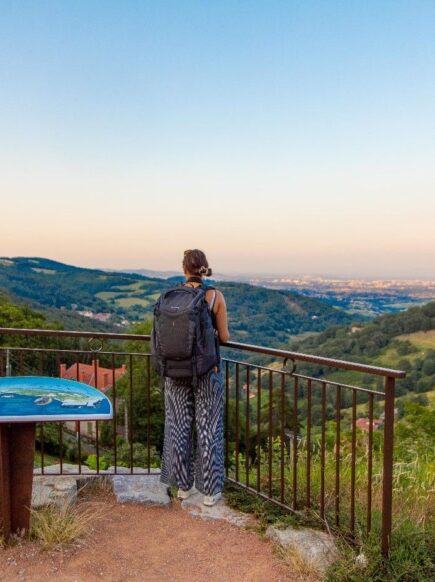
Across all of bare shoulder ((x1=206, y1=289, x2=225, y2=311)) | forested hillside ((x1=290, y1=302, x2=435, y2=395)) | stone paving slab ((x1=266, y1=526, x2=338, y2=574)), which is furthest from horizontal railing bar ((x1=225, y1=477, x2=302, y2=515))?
forested hillside ((x1=290, y1=302, x2=435, y2=395))

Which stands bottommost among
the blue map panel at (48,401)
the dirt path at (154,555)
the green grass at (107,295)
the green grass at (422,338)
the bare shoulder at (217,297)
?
the green grass at (422,338)

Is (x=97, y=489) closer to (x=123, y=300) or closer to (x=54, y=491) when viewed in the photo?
(x=54, y=491)

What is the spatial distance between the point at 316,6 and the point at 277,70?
2816mm

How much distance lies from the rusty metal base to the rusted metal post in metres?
1.85

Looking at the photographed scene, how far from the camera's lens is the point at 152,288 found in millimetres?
63219

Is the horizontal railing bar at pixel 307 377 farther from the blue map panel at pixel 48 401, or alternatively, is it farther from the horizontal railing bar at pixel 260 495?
the blue map panel at pixel 48 401

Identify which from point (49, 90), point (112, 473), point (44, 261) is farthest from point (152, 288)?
point (112, 473)

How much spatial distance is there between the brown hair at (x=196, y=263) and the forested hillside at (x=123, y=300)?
45.9 m

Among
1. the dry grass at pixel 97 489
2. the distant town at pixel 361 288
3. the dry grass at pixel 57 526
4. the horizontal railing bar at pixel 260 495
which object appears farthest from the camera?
the distant town at pixel 361 288

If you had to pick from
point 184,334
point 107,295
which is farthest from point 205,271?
point 107,295

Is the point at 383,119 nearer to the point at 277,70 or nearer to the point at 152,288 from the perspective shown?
the point at 277,70

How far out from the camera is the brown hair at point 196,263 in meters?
3.53

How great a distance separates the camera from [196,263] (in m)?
3.53

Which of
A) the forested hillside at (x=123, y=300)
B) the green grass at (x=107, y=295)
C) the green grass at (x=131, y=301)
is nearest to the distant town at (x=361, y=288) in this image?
the forested hillside at (x=123, y=300)
